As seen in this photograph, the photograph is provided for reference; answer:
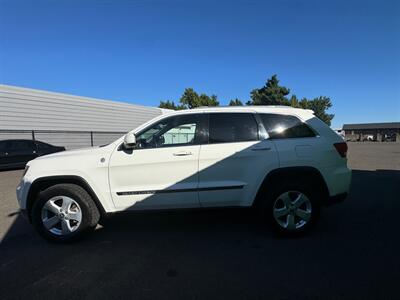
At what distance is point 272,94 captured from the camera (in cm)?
5775

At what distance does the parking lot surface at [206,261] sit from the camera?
3.12 metres

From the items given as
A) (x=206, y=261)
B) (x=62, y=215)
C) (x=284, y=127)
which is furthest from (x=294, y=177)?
(x=62, y=215)

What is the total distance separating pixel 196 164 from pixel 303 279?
1957mm

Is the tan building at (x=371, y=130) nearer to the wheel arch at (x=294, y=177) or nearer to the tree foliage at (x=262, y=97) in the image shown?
the tree foliage at (x=262, y=97)

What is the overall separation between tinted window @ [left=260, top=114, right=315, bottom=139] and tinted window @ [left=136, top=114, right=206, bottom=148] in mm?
1013

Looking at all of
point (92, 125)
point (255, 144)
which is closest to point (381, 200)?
point (255, 144)

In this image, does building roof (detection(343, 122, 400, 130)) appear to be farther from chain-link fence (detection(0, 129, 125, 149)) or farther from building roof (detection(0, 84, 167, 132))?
chain-link fence (detection(0, 129, 125, 149))

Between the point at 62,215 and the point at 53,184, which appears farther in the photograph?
the point at 53,184

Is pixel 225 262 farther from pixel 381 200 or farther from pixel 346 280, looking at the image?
pixel 381 200

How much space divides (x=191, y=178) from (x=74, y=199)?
66.0 inches

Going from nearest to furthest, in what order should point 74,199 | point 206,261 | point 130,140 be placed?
point 206,261 → point 130,140 → point 74,199

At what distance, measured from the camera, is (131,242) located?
14.6ft

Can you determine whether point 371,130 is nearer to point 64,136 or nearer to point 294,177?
point 64,136

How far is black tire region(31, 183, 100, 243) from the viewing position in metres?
4.36
